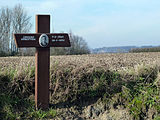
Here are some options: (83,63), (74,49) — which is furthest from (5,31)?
(83,63)

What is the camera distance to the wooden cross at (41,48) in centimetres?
556

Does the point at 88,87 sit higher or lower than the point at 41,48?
lower

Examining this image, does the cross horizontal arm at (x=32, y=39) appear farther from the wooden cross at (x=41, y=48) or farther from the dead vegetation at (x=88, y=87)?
the dead vegetation at (x=88, y=87)

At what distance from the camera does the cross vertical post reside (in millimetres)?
5629

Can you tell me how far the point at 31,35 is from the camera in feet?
18.3

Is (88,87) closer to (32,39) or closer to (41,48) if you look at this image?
(41,48)

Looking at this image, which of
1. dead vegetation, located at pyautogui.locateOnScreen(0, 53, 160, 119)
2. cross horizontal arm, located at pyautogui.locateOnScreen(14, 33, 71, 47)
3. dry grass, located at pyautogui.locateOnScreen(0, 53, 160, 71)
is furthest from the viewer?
dry grass, located at pyautogui.locateOnScreen(0, 53, 160, 71)

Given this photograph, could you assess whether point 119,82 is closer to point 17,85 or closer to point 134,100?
point 134,100

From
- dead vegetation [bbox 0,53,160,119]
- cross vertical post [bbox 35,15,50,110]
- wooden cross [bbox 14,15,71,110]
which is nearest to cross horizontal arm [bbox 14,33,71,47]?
wooden cross [bbox 14,15,71,110]

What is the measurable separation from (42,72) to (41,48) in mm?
555

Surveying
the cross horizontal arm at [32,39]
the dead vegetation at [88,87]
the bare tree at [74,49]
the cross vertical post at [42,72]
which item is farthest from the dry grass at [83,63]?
the bare tree at [74,49]

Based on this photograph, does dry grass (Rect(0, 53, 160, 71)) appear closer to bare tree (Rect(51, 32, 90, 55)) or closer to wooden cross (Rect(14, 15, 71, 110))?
wooden cross (Rect(14, 15, 71, 110))

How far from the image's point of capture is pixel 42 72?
18.6 ft

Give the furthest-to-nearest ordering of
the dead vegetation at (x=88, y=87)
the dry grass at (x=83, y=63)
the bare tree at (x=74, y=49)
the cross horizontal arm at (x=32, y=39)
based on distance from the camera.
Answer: the bare tree at (x=74, y=49) → the dry grass at (x=83, y=63) → the dead vegetation at (x=88, y=87) → the cross horizontal arm at (x=32, y=39)
